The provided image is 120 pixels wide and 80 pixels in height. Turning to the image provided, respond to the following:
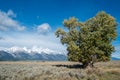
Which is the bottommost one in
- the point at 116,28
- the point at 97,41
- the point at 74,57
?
the point at 74,57

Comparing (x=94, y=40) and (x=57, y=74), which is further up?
(x=94, y=40)

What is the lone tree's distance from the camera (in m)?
50.2

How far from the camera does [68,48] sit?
2099 inches

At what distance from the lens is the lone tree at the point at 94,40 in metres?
50.2

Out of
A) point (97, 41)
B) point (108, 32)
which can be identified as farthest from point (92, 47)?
point (108, 32)

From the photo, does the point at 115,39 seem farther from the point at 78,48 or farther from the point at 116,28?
the point at 78,48

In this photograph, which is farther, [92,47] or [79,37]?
[79,37]

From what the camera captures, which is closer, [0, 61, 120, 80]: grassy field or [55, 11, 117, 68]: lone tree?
[0, 61, 120, 80]: grassy field

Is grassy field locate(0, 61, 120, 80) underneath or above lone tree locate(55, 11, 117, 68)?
underneath

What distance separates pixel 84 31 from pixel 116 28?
23.1 ft

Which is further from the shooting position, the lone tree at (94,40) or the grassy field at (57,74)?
the lone tree at (94,40)

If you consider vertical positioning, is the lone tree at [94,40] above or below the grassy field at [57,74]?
above

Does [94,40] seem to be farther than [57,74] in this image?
Yes

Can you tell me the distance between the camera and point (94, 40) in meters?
50.5
